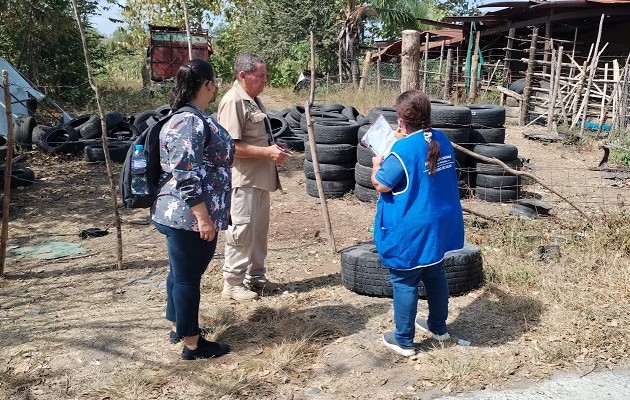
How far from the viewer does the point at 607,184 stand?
32.6 ft

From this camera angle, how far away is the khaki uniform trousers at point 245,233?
15.9 ft

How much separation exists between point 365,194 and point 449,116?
157 centimetres

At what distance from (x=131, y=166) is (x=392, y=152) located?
57.9 inches

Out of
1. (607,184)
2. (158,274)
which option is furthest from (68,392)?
(607,184)

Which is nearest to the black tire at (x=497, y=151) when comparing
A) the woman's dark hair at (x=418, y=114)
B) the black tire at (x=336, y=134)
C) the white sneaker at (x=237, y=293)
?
the black tire at (x=336, y=134)

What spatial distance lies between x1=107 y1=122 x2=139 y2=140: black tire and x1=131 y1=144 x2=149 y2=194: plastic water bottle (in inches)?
389

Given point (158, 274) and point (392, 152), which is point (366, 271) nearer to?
point (392, 152)

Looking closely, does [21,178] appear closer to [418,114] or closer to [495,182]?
[495,182]

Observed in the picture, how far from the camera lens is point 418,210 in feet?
12.1

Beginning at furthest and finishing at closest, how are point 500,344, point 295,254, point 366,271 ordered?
point 295,254 → point 366,271 → point 500,344

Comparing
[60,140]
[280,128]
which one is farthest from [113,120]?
[280,128]

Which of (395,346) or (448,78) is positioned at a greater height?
(448,78)

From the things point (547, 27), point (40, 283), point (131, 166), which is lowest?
point (40, 283)

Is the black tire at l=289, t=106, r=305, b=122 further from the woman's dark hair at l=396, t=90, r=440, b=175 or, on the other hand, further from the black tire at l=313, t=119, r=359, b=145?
the woman's dark hair at l=396, t=90, r=440, b=175
